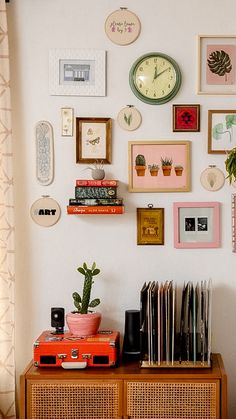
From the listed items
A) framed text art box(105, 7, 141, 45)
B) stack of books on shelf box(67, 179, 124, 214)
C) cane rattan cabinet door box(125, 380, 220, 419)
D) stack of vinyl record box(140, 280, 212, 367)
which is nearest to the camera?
cane rattan cabinet door box(125, 380, 220, 419)

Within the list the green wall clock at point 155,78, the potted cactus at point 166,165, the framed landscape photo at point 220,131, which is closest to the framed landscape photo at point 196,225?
the potted cactus at point 166,165

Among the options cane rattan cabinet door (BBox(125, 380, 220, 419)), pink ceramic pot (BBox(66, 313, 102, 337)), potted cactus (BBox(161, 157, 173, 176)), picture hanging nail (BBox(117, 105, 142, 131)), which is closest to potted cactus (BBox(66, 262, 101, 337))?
pink ceramic pot (BBox(66, 313, 102, 337))

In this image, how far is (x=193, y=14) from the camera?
2959mm

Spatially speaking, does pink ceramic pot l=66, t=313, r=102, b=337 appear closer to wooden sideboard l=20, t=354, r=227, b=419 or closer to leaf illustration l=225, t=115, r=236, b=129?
wooden sideboard l=20, t=354, r=227, b=419

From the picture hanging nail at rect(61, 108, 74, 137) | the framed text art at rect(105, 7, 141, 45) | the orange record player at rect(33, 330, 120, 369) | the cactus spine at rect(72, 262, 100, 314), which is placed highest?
the framed text art at rect(105, 7, 141, 45)

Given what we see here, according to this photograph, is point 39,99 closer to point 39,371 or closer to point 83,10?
point 83,10

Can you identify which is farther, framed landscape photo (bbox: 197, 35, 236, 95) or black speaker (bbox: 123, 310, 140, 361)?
framed landscape photo (bbox: 197, 35, 236, 95)

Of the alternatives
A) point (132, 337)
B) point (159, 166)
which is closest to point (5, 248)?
point (132, 337)

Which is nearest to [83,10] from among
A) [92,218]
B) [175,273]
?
[92,218]

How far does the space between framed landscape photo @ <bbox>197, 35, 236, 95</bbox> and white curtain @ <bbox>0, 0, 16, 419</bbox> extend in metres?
0.98

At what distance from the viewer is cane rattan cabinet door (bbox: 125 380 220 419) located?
102 inches

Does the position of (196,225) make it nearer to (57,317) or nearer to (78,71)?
(57,317)

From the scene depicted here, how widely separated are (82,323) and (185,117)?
3.77 ft

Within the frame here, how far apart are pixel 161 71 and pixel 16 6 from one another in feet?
2.64
